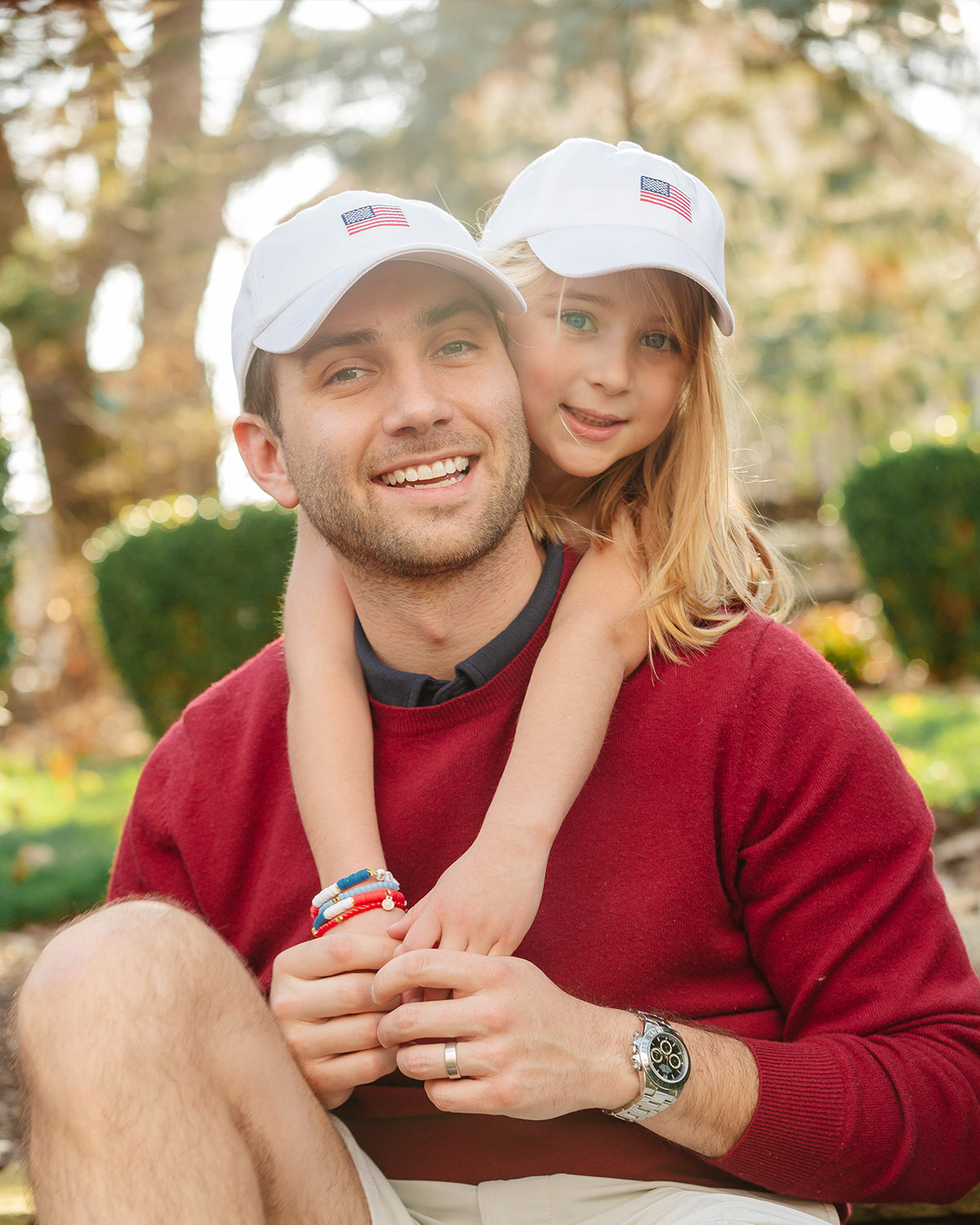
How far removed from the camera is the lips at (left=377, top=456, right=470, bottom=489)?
2.20m

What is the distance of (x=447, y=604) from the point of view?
7.49ft

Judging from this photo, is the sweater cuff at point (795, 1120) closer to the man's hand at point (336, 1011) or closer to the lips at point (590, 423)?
the man's hand at point (336, 1011)

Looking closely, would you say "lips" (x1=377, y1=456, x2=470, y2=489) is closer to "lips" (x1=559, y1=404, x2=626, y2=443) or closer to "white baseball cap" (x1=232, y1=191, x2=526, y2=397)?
"white baseball cap" (x1=232, y1=191, x2=526, y2=397)

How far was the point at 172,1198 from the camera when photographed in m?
1.58

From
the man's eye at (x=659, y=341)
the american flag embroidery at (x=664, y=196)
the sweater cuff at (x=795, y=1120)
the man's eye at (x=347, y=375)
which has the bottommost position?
the sweater cuff at (x=795, y=1120)

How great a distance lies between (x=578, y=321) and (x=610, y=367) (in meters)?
0.17

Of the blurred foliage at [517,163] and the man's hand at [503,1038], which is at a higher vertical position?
the blurred foliage at [517,163]

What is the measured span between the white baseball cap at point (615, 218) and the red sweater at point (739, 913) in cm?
82

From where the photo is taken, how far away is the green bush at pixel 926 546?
8203 mm

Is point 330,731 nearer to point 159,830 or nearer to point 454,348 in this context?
point 159,830

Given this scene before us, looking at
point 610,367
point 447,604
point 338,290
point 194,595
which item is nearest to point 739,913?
point 447,604

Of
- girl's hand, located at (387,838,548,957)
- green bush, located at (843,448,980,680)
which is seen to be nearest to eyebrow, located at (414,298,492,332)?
girl's hand, located at (387,838,548,957)

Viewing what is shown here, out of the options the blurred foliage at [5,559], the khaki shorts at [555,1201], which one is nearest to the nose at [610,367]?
the khaki shorts at [555,1201]

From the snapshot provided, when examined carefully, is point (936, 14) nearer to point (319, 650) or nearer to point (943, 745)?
point (943, 745)
